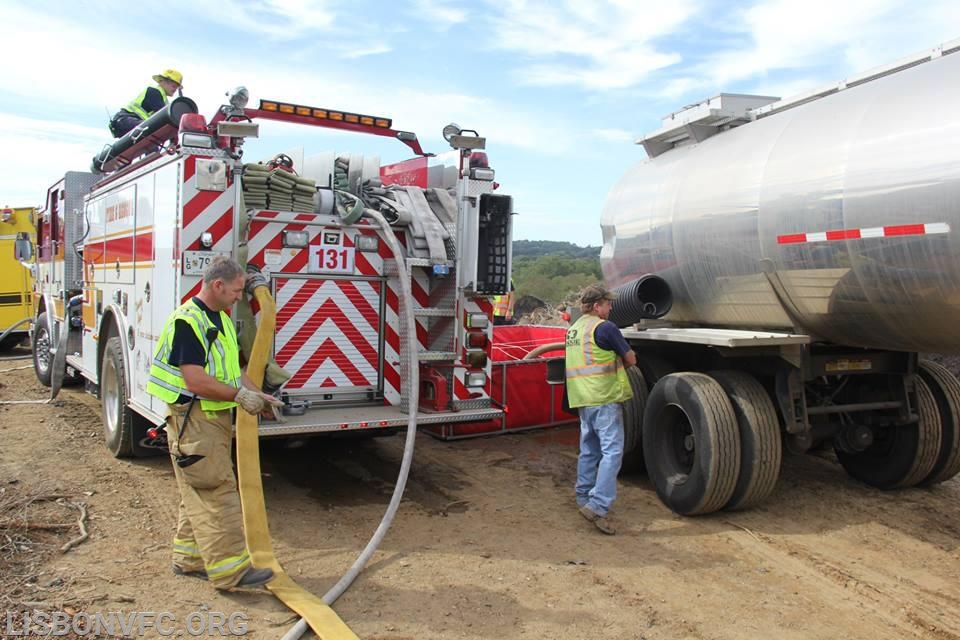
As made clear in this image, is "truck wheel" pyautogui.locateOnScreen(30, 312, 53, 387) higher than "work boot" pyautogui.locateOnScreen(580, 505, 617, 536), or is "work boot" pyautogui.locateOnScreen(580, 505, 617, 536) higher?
"truck wheel" pyautogui.locateOnScreen(30, 312, 53, 387)

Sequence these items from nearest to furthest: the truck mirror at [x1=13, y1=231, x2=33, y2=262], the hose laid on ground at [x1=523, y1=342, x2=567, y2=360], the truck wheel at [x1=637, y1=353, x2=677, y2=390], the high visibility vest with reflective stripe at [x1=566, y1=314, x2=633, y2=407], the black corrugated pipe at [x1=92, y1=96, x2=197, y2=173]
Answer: the high visibility vest with reflective stripe at [x1=566, y1=314, x2=633, y2=407] → the black corrugated pipe at [x1=92, y1=96, x2=197, y2=173] → the truck wheel at [x1=637, y1=353, x2=677, y2=390] → the hose laid on ground at [x1=523, y1=342, x2=567, y2=360] → the truck mirror at [x1=13, y1=231, x2=33, y2=262]

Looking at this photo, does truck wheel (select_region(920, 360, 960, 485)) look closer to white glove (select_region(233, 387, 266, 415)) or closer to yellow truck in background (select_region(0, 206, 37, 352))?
white glove (select_region(233, 387, 266, 415))

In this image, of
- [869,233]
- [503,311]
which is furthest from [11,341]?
[869,233]

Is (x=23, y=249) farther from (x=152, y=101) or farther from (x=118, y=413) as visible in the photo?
(x=118, y=413)

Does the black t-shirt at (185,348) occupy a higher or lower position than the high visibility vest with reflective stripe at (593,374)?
higher

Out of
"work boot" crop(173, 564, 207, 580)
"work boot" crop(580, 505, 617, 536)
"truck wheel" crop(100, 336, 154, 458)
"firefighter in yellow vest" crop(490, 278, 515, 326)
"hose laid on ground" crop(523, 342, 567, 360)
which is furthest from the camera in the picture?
"firefighter in yellow vest" crop(490, 278, 515, 326)

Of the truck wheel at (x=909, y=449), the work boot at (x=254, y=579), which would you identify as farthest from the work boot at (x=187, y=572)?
the truck wheel at (x=909, y=449)

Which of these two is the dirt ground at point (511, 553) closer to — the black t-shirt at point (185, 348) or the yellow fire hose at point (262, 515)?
the yellow fire hose at point (262, 515)

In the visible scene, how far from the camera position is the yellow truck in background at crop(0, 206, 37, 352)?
51.7 feet

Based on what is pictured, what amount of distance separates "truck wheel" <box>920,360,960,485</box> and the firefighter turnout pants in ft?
18.3

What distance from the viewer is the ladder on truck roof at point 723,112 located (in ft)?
18.9

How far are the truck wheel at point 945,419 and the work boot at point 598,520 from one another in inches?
118

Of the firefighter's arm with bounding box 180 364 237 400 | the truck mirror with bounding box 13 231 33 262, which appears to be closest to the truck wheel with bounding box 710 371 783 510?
the firefighter's arm with bounding box 180 364 237 400

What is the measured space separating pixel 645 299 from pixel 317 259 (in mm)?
2883
